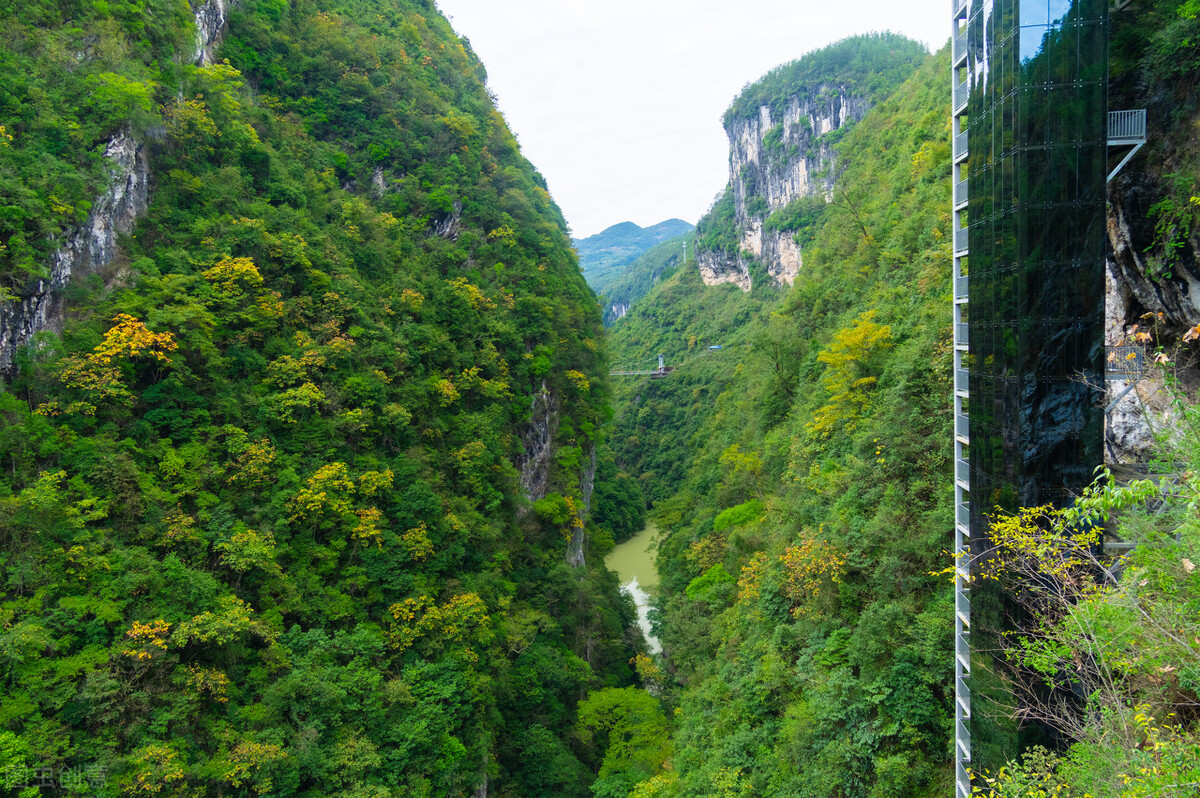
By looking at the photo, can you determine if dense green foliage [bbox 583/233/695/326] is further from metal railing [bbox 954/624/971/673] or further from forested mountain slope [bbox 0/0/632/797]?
metal railing [bbox 954/624/971/673]

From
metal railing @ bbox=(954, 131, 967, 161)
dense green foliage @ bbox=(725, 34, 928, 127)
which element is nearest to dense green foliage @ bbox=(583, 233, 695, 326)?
dense green foliage @ bbox=(725, 34, 928, 127)

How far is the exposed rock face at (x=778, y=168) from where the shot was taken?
66.7m

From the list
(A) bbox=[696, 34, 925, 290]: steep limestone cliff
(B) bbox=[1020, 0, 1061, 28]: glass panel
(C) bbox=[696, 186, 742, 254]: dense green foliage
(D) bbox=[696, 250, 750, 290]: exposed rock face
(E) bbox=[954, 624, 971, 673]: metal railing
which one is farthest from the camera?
(C) bbox=[696, 186, 742, 254]: dense green foliage

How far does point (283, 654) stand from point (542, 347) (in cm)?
1594

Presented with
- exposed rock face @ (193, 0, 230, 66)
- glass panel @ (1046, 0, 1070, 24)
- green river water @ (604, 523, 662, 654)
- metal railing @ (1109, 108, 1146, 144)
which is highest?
exposed rock face @ (193, 0, 230, 66)

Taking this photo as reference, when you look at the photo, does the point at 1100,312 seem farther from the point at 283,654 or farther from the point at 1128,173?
the point at 283,654

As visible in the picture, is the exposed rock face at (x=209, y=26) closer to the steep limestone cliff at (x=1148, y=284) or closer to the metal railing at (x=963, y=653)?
the steep limestone cliff at (x=1148, y=284)

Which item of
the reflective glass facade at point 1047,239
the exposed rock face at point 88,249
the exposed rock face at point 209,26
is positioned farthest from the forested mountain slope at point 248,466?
the reflective glass facade at point 1047,239

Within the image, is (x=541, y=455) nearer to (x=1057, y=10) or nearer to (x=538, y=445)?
(x=538, y=445)

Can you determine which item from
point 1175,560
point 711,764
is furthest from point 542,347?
point 1175,560

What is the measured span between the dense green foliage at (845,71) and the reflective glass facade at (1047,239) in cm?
6580

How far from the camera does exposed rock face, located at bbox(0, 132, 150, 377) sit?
1140 cm

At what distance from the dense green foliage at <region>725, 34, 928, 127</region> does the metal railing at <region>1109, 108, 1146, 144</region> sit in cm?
6607

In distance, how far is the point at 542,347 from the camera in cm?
2527
